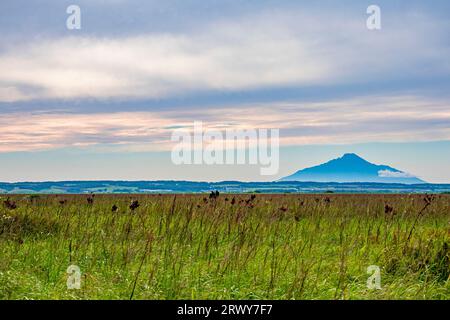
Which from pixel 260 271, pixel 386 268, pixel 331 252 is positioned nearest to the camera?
pixel 260 271

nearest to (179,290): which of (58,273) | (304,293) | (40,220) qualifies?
(304,293)

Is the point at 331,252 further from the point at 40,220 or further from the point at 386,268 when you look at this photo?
the point at 40,220

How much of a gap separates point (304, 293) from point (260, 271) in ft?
2.92

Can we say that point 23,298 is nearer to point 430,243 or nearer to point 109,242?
point 109,242

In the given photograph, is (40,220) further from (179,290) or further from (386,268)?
(386,268)

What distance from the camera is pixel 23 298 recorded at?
6.00 m

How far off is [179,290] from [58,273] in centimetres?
212

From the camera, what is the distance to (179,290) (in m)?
6.01

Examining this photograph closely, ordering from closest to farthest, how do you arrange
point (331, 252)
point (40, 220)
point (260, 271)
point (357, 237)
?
1. point (260, 271)
2. point (331, 252)
3. point (357, 237)
4. point (40, 220)
